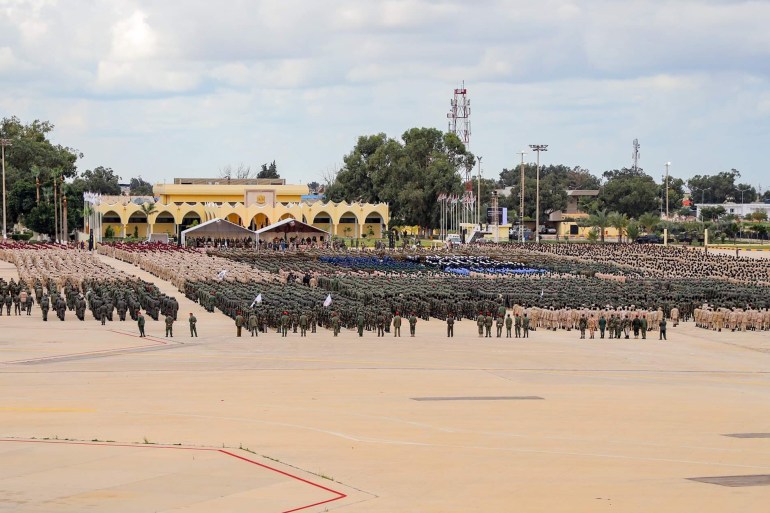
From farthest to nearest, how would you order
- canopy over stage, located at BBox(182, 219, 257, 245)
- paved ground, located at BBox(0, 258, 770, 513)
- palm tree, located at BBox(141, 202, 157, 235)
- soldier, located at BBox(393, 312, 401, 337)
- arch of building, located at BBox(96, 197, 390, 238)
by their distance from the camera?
arch of building, located at BBox(96, 197, 390, 238) → palm tree, located at BBox(141, 202, 157, 235) → canopy over stage, located at BBox(182, 219, 257, 245) → soldier, located at BBox(393, 312, 401, 337) → paved ground, located at BBox(0, 258, 770, 513)

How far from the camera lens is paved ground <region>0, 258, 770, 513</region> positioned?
56.4 ft

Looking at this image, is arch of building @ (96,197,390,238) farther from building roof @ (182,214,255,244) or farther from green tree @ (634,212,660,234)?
green tree @ (634,212,660,234)

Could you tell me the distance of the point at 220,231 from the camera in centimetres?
10706

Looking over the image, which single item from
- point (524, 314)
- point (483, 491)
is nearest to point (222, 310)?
point (524, 314)

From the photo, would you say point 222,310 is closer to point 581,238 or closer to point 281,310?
point 281,310

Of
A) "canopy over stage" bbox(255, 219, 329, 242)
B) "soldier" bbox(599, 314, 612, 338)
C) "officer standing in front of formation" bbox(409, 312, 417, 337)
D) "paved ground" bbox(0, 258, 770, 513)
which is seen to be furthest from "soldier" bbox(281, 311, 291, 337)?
"canopy over stage" bbox(255, 219, 329, 242)

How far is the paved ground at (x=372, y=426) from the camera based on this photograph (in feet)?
56.4

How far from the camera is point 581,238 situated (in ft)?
Result: 505

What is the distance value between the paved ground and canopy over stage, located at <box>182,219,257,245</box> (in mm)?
66818

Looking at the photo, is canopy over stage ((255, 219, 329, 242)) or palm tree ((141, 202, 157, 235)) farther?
palm tree ((141, 202, 157, 235))

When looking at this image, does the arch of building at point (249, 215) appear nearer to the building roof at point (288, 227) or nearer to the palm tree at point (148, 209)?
the palm tree at point (148, 209)

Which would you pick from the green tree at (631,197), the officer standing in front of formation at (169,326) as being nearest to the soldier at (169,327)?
the officer standing in front of formation at (169,326)

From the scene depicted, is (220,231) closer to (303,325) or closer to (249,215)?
(249,215)

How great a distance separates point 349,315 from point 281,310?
2.50 meters
